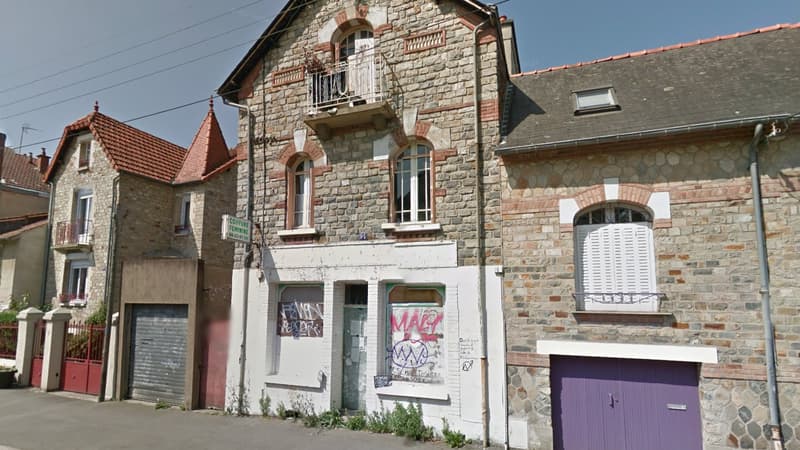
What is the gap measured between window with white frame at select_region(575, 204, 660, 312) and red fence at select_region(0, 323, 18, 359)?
15.8m

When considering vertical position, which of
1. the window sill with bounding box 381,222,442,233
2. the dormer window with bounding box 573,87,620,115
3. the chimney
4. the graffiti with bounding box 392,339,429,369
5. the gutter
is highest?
the chimney

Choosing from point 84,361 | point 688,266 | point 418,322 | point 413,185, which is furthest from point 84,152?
point 688,266

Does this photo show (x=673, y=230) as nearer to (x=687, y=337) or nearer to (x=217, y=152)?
(x=687, y=337)

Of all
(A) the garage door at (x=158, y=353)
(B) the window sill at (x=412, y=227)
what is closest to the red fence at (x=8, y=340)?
(A) the garage door at (x=158, y=353)

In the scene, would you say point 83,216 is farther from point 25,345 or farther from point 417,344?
point 417,344

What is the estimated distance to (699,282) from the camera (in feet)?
22.7

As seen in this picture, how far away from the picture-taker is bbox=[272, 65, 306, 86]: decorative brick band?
10273 mm

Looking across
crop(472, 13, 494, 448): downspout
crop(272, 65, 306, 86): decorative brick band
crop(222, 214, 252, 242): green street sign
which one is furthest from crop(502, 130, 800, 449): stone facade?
crop(222, 214, 252, 242): green street sign

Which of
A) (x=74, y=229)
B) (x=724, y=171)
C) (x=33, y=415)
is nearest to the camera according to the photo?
(x=724, y=171)

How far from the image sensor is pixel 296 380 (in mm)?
9266

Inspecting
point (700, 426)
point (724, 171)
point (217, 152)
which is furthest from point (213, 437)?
point (217, 152)

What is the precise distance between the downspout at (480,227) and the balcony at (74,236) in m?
15.1

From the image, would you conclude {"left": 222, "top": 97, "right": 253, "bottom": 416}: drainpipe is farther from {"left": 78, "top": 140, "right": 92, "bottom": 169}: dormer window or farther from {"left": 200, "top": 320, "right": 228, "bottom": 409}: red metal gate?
{"left": 78, "top": 140, "right": 92, "bottom": 169}: dormer window

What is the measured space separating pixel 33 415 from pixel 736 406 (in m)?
13.2
